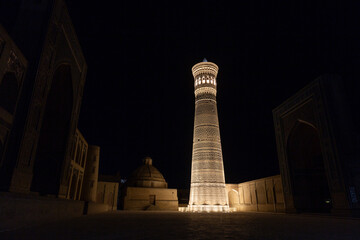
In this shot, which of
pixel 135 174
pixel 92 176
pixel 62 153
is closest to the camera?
pixel 62 153

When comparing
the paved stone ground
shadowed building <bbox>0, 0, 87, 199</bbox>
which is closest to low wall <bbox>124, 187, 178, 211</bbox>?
shadowed building <bbox>0, 0, 87, 199</bbox>

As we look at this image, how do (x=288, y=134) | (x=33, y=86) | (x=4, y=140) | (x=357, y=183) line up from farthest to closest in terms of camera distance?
(x=288, y=134), (x=357, y=183), (x=33, y=86), (x=4, y=140)

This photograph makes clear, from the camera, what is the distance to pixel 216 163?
19.2 m

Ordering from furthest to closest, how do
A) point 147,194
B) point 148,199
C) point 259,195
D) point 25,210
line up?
point 147,194 → point 148,199 → point 259,195 → point 25,210

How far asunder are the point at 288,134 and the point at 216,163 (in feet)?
20.7

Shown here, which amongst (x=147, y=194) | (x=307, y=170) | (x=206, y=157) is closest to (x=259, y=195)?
(x=206, y=157)

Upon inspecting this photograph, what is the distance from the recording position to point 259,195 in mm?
21016

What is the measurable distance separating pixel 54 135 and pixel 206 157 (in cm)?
1226

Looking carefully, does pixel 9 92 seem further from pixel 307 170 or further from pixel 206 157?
pixel 307 170

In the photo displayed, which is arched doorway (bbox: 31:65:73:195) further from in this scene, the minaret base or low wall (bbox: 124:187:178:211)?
low wall (bbox: 124:187:178:211)

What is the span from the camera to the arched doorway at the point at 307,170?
45.8 ft

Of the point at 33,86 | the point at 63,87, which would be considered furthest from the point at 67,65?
the point at 33,86

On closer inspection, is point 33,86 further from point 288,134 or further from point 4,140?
point 288,134

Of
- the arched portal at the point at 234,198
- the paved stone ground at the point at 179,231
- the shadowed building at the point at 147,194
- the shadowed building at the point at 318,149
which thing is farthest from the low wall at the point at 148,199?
the paved stone ground at the point at 179,231
